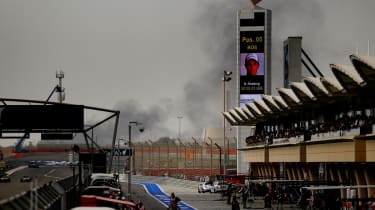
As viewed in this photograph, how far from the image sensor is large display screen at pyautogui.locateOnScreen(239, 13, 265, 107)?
12212 cm

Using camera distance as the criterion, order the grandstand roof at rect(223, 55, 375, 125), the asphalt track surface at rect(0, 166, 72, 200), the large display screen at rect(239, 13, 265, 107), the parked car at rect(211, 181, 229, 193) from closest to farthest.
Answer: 1. the asphalt track surface at rect(0, 166, 72, 200)
2. the grandstand roof at rect(223, 55, 375, 125)
3. the parked car at rect(211, 181, 229, 193)
4. the large display screen at rect(239, 13, 265, 107)

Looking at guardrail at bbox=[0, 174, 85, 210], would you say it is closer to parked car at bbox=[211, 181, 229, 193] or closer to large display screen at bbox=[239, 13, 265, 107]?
parked car at bbox=[211, 181, 229, 193]

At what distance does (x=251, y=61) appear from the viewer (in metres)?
123

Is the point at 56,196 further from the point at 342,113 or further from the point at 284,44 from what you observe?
the point at 284,44

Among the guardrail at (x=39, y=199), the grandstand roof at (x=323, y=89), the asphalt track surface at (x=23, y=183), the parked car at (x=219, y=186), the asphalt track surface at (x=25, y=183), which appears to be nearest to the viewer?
the guardrail at (x=39, y=199)

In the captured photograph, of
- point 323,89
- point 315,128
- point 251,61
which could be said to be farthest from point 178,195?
point 323,89

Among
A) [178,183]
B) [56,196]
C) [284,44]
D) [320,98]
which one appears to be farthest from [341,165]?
[178,183]

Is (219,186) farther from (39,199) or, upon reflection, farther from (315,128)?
(39,199)

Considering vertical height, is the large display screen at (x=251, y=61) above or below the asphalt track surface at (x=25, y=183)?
above

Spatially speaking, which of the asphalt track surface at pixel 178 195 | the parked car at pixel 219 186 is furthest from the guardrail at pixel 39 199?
the parked car at pixel 219 186

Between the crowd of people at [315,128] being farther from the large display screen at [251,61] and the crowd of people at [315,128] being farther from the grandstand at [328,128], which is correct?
the large display screen at [251,61]

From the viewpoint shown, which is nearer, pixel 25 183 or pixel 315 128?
pixel 315 128

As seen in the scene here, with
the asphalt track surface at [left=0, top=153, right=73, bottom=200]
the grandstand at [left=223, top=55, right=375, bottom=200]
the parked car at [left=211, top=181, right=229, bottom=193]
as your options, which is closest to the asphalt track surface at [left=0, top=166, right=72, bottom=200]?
the asphalt track surface at [left=0, top=153, right=73, bottom=200]

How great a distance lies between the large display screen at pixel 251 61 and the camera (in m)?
122
